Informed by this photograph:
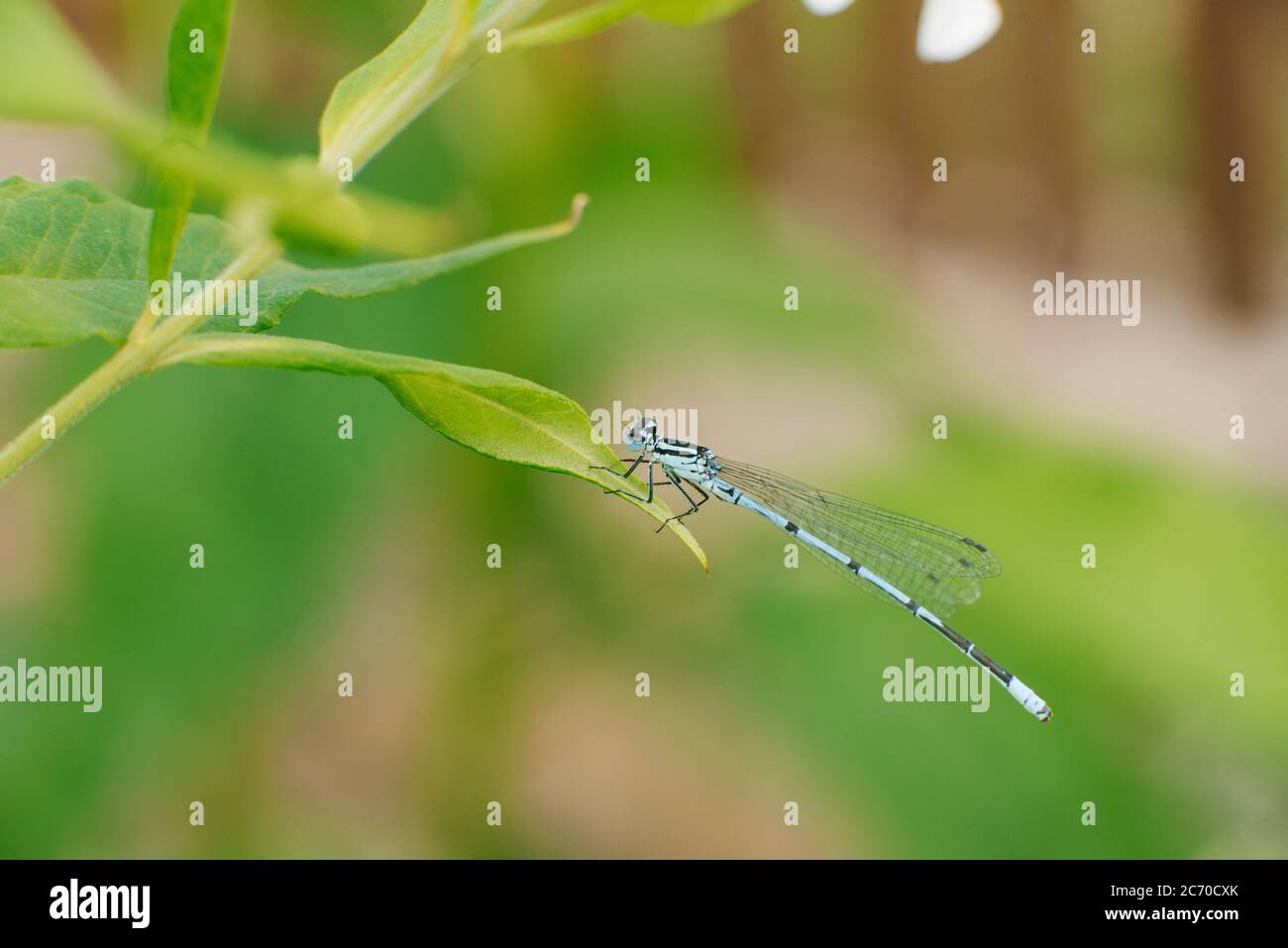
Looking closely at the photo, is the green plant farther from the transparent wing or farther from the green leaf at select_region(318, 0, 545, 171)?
the transparent wing

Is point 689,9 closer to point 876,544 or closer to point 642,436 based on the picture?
point 642,436

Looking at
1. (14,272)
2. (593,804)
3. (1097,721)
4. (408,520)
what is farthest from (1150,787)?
(14,272)

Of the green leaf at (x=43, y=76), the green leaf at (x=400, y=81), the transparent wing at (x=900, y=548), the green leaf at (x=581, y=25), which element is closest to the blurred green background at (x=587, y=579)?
the transparent wing at (x=900, y=548)

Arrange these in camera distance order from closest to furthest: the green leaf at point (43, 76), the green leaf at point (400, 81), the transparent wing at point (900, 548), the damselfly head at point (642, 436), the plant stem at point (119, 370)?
the green leaf at point (43, 76) < the plant stem at point (119, 370) < the green leaf at point (400, 81) < the damselfly head at point (642, 436) < the transparent wing at point (900, 548)

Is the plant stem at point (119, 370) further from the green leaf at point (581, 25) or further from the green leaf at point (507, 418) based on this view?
the green leaf at point (581, 25)

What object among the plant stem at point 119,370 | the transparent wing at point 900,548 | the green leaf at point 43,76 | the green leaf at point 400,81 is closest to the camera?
the green leaf at point 43,76

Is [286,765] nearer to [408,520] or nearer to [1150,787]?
[408,520]
